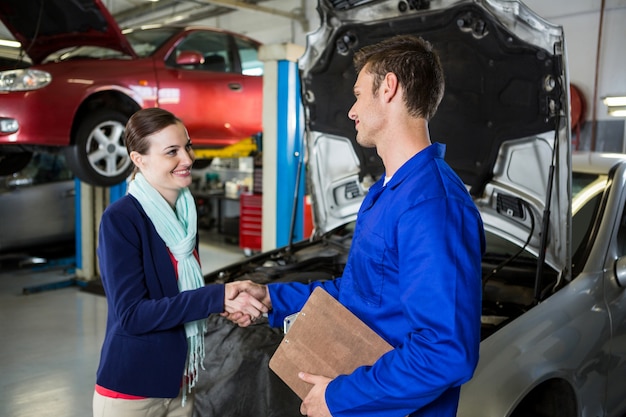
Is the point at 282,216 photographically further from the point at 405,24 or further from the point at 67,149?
the point at 405,24

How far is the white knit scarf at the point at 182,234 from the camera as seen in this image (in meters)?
1.62

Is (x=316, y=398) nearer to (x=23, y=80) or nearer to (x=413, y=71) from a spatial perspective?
(x=413, y=71)

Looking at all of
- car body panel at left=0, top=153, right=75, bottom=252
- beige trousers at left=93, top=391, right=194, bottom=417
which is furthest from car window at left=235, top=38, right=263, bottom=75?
beige trousers at left=93, top=391, right=194, bottom=417

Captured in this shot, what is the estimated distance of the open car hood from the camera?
2.09 m

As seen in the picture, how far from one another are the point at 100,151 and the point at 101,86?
50 centimetres

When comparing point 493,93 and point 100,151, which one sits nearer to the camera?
point 493,93

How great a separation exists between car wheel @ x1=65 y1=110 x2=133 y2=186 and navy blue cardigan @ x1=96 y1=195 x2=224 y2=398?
2815 millimetres

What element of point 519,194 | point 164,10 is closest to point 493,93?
point 519,194

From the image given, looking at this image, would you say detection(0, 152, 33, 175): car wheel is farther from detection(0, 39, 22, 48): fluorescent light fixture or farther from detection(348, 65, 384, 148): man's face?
detection(348, 65, 384, 148): man's face

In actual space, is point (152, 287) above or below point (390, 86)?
below

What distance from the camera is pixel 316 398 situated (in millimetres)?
1198

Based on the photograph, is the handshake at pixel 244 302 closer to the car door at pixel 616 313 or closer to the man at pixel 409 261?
the man at pixel 409 261

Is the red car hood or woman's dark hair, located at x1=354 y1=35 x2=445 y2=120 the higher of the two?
the red car hood

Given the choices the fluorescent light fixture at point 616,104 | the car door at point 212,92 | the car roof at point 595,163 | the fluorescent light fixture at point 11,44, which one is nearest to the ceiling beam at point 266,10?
the car door at point 212,92
